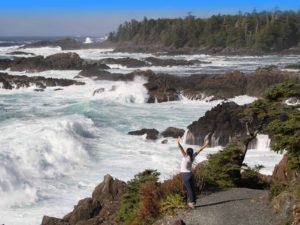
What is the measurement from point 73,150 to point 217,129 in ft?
19.4

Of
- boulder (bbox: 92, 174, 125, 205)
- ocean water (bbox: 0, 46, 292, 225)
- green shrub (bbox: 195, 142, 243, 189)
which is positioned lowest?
ocean water (bbox: 0, 46, 292, 225)

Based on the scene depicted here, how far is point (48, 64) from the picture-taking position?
59.7 meters

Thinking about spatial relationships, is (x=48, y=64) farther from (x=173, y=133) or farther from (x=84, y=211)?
(x=84, y=211)

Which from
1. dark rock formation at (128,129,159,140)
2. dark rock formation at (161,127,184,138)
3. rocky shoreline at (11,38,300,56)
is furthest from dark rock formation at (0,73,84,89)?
rocky shoreline at (11,38,300,56)

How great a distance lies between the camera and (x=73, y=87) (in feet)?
142

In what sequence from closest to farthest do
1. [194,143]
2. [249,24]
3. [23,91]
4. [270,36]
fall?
[194,143] < [23,91] < [270,36] < [249,24]

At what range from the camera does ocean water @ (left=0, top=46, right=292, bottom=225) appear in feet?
52.9

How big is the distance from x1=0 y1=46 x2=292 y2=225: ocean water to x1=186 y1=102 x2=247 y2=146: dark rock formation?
1028 mm

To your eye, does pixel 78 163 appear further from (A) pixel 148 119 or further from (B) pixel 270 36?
(B) pixel 270 36

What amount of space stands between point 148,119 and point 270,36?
6935 centimetres

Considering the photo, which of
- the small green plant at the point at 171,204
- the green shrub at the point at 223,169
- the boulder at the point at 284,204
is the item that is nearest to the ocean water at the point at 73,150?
the green shrub at the point at 223,169

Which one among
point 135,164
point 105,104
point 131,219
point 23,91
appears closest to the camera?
point 131,219

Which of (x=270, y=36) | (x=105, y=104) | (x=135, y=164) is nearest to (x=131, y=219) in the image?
(x=135, y=164)

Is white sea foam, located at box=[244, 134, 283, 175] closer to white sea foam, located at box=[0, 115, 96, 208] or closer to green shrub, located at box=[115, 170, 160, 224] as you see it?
white sea foam, located at box=[0, 115, 96, 208]
